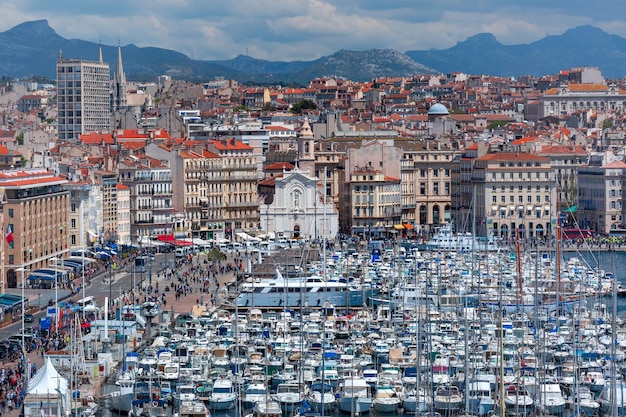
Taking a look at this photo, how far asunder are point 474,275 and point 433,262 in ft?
21.9


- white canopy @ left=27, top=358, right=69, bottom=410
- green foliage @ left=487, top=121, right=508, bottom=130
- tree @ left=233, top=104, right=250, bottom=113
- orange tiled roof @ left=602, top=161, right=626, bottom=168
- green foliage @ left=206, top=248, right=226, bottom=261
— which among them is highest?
tree @ left=233, top=104, right=250, bottom=113

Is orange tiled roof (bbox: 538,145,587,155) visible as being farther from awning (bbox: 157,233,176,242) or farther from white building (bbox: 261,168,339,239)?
awning (bbox: 157,233,176,242)

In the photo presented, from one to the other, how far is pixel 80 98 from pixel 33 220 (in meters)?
74.5

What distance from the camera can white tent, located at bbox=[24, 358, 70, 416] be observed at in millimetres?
34312

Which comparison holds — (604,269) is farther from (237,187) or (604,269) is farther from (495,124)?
(495,124)

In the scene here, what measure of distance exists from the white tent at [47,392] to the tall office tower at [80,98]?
9829cm

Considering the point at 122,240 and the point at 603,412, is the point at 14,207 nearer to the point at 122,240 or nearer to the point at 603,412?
the point at 122,240

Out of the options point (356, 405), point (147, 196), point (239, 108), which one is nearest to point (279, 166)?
point (147, 196)

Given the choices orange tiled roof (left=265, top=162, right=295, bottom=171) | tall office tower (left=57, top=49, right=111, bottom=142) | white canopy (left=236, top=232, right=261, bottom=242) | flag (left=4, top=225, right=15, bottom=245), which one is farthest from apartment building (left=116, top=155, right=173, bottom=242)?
tall office tower (left=57, top=49, right=111, bottom=142)

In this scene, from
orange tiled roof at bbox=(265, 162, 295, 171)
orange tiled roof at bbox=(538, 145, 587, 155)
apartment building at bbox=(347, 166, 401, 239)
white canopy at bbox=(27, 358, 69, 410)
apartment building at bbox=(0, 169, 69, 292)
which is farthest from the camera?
orange tiled roof at bbox=(538, 145, 587, 155)

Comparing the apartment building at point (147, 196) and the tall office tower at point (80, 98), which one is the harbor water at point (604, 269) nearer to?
the apartment building at point (147, 196)

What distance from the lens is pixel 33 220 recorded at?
2388 inches

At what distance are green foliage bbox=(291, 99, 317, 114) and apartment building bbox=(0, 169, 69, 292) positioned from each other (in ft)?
214

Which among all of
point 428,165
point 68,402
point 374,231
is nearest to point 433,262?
point 374,231
